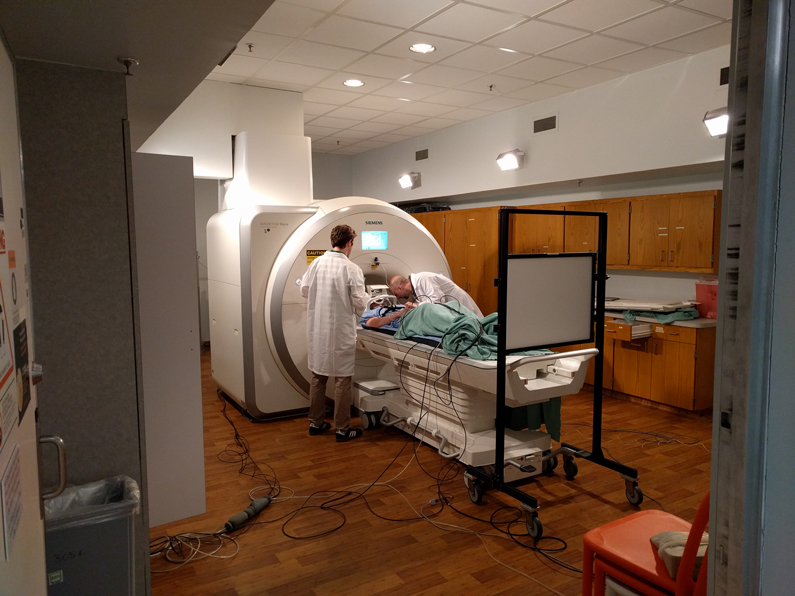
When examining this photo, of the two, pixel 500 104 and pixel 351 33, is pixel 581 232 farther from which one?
pixel 351 33

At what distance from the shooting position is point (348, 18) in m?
3.93

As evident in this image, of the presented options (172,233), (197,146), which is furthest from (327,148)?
(172,233)

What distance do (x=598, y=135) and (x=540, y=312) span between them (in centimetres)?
309

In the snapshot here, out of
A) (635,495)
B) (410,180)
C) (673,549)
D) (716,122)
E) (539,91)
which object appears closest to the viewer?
(673,549)

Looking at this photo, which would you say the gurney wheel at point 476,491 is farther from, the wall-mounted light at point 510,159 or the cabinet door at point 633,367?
the wall-mounted light at point 510,159

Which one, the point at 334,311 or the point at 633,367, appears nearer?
the point at 334,311

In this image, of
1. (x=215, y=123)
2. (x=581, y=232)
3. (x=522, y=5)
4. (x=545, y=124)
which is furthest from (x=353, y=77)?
(x=581, y=232)

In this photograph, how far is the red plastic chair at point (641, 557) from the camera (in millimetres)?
1490

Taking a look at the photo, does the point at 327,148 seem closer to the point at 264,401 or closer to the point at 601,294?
the point at 264,401

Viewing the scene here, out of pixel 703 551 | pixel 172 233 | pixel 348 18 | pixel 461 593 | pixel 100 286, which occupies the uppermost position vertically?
pixel 348 18

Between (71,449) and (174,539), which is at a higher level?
(71,449)

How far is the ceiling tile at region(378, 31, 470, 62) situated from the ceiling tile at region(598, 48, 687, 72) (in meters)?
1.37

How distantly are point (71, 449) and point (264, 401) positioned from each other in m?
2.67

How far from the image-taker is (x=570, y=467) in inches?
139
